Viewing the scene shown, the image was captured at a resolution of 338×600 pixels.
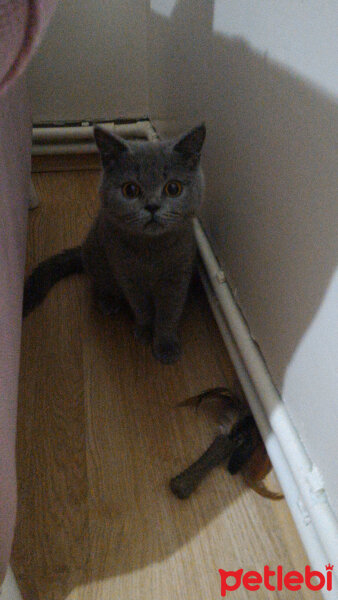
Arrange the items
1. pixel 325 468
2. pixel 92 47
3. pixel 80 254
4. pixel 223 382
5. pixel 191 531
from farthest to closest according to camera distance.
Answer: pixel 92 47, pixel 80 254, pixel 223 382, pixel 191 531, pixel 325 468

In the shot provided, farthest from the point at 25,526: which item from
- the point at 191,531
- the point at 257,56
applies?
the point at 257,56

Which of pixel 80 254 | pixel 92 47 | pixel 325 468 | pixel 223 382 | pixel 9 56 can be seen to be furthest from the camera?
pixel 92 47

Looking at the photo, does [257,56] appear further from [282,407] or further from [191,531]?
[191,531]

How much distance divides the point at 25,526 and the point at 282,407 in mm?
443

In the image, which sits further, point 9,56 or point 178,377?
point 178,377

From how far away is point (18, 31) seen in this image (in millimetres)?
265

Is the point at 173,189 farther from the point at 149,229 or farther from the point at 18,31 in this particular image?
the point at 18,31

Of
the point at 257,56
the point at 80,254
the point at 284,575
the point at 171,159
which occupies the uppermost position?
the point at 257,56

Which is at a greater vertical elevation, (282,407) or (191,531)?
(282,407)

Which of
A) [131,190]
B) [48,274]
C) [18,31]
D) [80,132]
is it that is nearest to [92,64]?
[80,132]

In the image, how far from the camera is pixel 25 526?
2.12 feet

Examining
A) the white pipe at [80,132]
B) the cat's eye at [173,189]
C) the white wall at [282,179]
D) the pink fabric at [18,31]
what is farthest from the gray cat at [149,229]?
the white pipe at [80,132]

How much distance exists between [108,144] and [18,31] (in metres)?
0.45

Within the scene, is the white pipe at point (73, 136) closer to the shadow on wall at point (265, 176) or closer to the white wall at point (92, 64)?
the white wall at point (92, 64)
